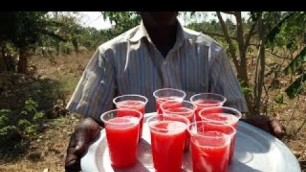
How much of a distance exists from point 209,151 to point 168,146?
18cm

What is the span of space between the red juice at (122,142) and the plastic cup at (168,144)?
0.13 metres

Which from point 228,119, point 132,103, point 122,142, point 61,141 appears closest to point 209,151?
point 228,119

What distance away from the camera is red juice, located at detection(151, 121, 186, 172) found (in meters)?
1.77

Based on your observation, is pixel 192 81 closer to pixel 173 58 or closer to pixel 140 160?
pixel 173 58

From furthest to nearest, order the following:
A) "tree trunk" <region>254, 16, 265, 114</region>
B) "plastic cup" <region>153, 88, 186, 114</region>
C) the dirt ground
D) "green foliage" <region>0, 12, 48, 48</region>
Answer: "green foliage" <region>0, 12, 48, 48</region>
the dirt ground
"tree trunk" <region>254, 16, 265, 114</region>
"plastic cup" <region>153, 88, 186, 114</region>

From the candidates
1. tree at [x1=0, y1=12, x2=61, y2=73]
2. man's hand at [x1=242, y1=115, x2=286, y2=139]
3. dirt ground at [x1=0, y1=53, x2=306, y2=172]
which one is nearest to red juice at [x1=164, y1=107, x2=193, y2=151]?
man's hand at [x1=242, y1=115, x2=286, y2=139]

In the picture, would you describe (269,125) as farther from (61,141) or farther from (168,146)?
(61,141)

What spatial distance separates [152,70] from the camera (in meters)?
2.92

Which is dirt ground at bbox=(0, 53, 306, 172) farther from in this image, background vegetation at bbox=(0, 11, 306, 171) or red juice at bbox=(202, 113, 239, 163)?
red juice at bbox=(202, 113, 239, 163)

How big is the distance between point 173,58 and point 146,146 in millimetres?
976

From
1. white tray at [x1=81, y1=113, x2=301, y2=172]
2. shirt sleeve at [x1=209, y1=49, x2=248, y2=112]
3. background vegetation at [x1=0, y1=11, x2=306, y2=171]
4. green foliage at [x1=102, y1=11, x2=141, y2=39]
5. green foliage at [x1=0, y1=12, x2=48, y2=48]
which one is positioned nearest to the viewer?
white tray at [x1=81, y1=113, x2=301, y2=172]

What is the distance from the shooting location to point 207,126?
6.08ft

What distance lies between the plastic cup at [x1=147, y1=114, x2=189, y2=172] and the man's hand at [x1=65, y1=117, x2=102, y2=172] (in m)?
0.44

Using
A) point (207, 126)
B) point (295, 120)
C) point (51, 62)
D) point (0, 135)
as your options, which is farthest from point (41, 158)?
point (51, 62)
